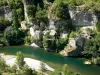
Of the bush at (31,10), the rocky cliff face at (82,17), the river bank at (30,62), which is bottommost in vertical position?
the river bank at (30,62)

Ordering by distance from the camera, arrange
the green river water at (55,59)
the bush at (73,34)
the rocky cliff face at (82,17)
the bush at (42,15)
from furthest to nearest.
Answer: the bush at (42,15), the rocky cliff face at (82,17), the bush at (73,34), the green river water at (55,59)

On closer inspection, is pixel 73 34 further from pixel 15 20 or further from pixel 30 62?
pixel 15 20

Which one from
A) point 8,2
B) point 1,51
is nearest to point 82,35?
point 1,51

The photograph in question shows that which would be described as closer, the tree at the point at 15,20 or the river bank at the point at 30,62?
the river bank at the point at 30,62

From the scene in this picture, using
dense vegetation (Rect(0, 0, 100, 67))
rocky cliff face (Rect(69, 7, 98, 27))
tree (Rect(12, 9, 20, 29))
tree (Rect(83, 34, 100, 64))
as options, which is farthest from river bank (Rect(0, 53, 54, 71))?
rocky cliff face (Rect(69, 7, 98, 27))

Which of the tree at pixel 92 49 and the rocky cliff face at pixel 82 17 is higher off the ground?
the rocky cliff face at pixel 82 17

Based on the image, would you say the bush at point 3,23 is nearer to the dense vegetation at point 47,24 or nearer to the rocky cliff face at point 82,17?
the dense vegetation at point 47,24

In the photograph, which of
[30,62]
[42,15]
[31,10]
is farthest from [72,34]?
[31,10]

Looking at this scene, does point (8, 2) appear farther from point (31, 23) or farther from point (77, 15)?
point (77, 15)

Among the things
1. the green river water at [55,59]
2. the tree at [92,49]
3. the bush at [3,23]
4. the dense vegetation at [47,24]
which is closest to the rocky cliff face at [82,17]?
the dense vegetation at [47,24]
